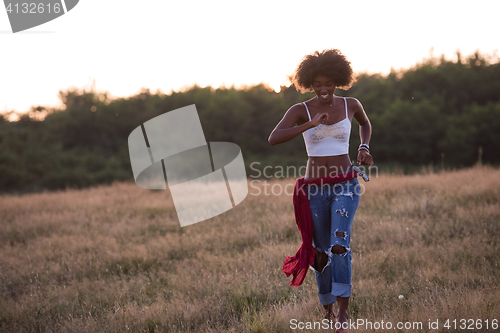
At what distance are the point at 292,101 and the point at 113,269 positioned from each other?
2882cm

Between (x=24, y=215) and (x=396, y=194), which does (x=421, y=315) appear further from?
(x=24, y=215)

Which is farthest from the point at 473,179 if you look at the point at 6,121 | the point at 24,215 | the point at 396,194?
the point at 6,121

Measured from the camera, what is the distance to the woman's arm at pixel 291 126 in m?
2.98

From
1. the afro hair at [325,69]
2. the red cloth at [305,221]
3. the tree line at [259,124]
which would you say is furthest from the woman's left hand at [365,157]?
the tree line at [259,124]

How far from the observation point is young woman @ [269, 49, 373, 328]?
10.3 feet

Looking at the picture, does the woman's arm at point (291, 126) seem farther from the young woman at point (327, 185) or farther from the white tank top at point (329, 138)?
the white tank top at point (329, 138)

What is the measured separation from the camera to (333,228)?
316 centimetres

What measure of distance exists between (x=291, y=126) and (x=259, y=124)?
30443 mm

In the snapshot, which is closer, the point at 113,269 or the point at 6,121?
the point at 113,269

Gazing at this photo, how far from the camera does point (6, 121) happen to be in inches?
1289

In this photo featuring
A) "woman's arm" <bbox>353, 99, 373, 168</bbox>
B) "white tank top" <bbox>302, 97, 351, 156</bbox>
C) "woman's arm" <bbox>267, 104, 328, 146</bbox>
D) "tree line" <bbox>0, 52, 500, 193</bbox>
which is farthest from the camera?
"tree line" <bbox>0, 52, 500, 193</bbox>

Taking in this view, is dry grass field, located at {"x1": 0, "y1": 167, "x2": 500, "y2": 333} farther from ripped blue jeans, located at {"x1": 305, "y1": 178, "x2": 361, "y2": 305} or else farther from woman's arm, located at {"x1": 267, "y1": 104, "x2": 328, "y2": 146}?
woman's arm, located at {"x1": 267, "y1": 104, "x2": 328, "y2": 146}

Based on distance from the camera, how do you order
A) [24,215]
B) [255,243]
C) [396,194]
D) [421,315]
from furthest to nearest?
[24,215]
[396,194]
[255,243]
[421,315]

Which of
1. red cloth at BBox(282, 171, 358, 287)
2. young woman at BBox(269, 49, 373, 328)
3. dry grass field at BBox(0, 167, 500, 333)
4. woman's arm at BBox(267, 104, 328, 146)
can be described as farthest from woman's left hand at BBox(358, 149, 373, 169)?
dry grass field at BBox(0, 167, 500, 333)
